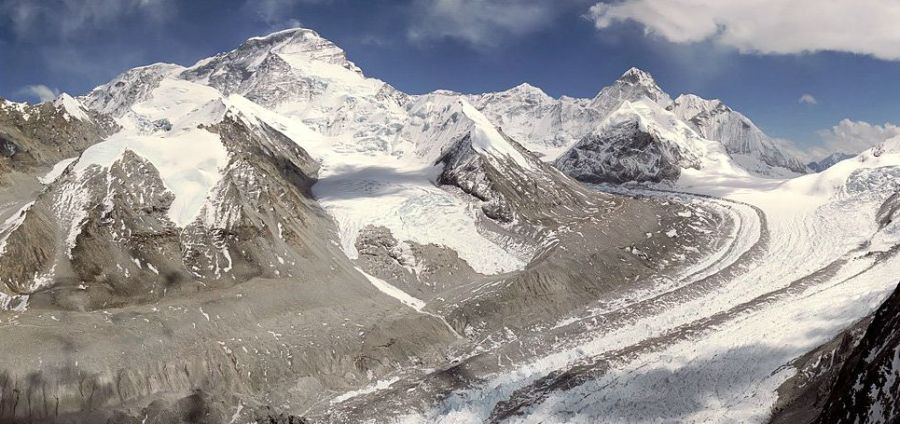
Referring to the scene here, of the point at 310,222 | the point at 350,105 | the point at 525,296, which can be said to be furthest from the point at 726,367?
the point at 350,105

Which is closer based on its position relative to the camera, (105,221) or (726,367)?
(726,367)

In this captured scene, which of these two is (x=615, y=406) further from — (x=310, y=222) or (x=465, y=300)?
(x=310, y=222)

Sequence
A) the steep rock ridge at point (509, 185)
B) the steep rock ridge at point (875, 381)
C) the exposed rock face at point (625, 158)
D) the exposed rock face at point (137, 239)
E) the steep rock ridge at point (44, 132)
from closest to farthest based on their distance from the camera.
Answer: the steep rock ridge at point (875, 381), the exposed rock face at point (137, 239), the steep rock ridge at point (509, 185), the steep rock ridge at point (44, 132), the exposed rock face at point (625, 158)

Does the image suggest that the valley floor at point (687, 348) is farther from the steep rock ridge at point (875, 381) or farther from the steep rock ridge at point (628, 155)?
the steep rock ridge at point (628, 155)

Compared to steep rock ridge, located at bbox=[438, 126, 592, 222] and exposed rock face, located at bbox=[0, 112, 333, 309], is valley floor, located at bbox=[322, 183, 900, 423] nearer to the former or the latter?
exposed rock face, located at bbox=[0, 112, 333, 309]

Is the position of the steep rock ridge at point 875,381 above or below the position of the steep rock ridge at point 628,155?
below

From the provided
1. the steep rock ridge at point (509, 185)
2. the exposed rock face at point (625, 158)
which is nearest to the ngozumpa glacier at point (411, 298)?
the steep rock ridge at point (509, 185)

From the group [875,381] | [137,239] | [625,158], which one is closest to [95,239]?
[137,239]
